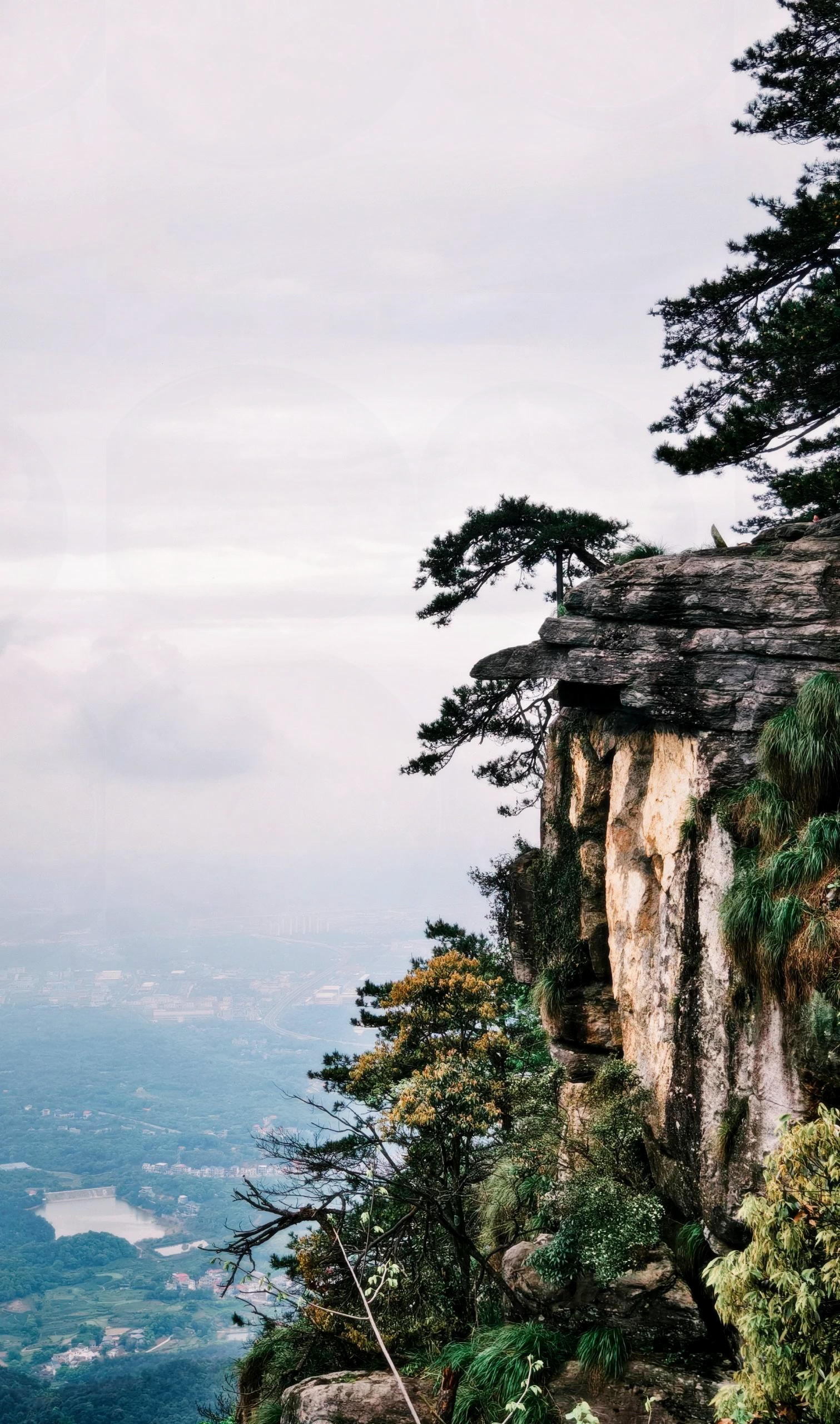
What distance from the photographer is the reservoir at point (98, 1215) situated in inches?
2884

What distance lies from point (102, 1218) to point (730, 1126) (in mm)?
81531

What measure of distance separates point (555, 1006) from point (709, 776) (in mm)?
4767

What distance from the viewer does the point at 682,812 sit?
12.2 meters

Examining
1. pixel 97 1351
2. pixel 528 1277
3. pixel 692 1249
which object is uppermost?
pixel 692 1249

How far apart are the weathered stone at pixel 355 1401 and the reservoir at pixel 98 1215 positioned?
6615cm

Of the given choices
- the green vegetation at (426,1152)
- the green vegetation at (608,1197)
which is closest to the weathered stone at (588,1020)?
the green vegetation at (426,1152)

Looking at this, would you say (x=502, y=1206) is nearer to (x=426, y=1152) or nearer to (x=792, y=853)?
(x=426, y=1152)

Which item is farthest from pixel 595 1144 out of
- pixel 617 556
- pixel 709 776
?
pixel 617 556

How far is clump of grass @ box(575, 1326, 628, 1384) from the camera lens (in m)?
10.3

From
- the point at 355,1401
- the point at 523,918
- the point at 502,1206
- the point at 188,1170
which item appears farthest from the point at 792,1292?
the point at 188,1170

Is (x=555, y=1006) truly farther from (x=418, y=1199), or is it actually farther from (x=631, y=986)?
(x=418, y=1199)

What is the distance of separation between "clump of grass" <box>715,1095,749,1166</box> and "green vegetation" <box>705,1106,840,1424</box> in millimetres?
2539

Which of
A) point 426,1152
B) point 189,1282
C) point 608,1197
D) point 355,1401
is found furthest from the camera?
point 189,1282

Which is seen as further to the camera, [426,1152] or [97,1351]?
[97,1351]
